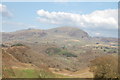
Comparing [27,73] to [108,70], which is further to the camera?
[108,70]

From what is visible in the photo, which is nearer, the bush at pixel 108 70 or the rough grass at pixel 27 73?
the rough grass at pixel 27 73

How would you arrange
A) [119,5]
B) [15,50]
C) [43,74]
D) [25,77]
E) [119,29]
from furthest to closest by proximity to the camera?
1. [15,50]
2. [43,74]
3. [25,77]
4. [119,29]
5. [119,5]

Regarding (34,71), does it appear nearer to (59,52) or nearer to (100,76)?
(100,76)

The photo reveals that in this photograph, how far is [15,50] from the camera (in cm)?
6044

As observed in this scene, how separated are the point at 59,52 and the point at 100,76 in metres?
157

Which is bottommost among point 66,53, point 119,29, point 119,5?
point 66,53

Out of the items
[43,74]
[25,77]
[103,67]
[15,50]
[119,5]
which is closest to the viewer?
[119,5]

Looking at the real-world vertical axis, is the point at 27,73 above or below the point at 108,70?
below

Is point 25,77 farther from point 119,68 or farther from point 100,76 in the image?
point 119,68

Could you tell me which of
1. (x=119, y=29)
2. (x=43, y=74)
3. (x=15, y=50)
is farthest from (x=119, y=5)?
(x=15, y=50)

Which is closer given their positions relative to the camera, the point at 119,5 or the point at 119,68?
the point at 119,5

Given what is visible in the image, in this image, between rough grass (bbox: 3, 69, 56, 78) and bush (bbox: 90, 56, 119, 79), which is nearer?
rough grass (bbox: 3, 69, 56, 78)

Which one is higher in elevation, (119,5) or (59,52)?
(119,5)

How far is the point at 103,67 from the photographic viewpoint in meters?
36.8
